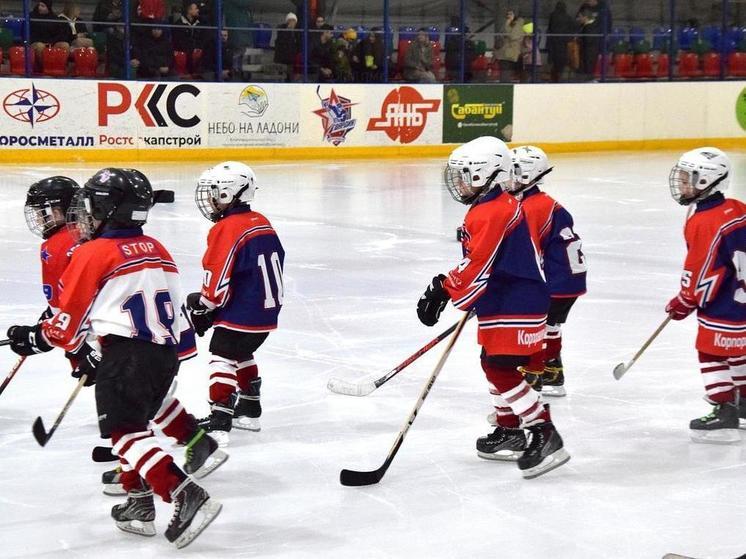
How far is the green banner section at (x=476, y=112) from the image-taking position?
1669 centimetres

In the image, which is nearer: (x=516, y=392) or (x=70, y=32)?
(x=516, y=392)

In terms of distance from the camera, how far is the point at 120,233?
3.16 meters

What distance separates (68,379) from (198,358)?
0.67 meters

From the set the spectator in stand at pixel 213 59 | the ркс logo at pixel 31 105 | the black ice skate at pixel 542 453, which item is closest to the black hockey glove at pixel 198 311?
the black ice skate at pixel 542 453

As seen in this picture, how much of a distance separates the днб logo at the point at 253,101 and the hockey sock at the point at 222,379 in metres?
11.2

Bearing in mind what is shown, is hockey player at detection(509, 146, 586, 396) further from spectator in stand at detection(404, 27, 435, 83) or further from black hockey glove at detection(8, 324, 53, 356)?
spectator in stand at detection(404, 27, 435, 83)

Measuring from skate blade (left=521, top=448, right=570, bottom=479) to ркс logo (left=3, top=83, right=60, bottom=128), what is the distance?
36.7 ft

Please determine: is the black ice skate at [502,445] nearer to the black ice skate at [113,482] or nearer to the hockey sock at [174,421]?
the hockey sock at [174,421]

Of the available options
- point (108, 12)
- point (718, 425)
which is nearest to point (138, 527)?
point (718, 425)

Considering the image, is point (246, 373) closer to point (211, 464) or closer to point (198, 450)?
point (211, 464)

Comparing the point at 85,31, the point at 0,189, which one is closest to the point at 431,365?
the point at 0,189

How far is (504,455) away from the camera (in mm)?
4031

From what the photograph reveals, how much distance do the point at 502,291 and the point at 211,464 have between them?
3.54 feet

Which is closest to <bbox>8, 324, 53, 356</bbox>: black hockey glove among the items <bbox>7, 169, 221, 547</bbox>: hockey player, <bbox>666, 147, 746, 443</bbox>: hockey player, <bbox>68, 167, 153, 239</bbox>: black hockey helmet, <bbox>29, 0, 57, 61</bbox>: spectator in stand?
<bbox>7, 169, 221, 547</bbox>: hockey player
